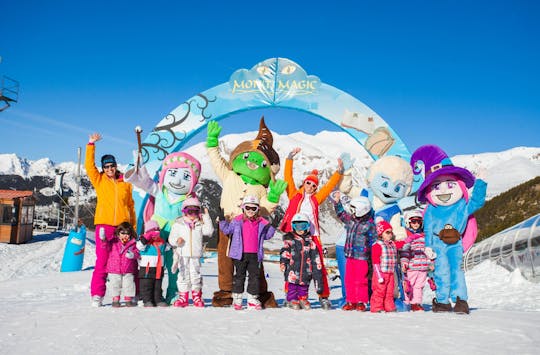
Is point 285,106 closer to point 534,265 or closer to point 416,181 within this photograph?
point 416,181

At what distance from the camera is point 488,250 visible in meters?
11.9

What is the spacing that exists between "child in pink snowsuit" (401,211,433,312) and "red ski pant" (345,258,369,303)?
50cm

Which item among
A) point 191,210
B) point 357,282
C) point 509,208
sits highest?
point 509,208

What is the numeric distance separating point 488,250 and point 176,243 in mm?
9200

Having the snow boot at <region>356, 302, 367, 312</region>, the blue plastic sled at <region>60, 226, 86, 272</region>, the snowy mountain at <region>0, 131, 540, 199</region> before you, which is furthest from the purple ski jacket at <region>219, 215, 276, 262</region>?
the snowy mountain at <region>0, 131, 540, 199</region>

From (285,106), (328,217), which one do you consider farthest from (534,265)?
(328,217)

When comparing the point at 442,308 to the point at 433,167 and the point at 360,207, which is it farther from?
the point at 433,167

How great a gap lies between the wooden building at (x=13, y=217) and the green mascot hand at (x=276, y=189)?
12896 mm

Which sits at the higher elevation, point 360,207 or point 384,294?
point 360,207

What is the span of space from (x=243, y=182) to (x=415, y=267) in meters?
2.09

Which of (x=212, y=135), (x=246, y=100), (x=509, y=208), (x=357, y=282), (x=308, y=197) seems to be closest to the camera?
(x=357, y=282)

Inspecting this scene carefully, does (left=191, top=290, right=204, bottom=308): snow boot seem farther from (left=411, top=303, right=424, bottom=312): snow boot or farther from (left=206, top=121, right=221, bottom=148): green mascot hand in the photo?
(left=411, top=303, right=424, bottom=312): snow boot

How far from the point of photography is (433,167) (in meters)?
5.61

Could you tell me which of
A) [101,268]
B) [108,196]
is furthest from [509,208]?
[101,268]
